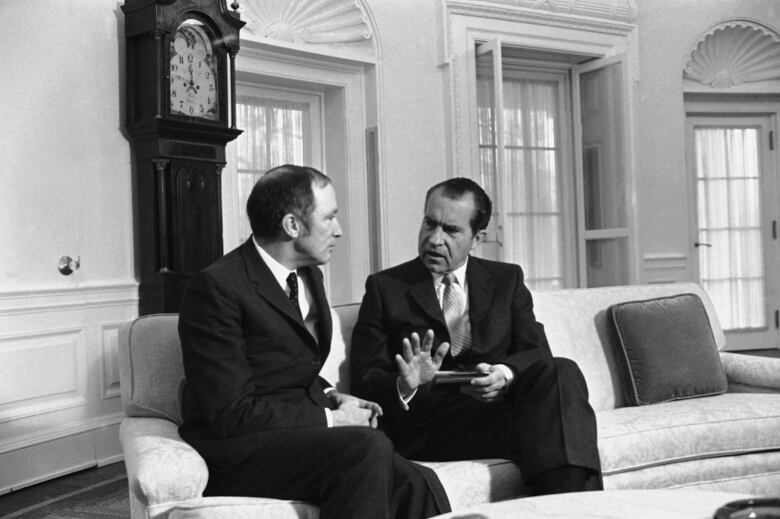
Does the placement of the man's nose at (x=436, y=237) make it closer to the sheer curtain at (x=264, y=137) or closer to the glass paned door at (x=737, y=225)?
the sheer curtain at (x=264, y=137)

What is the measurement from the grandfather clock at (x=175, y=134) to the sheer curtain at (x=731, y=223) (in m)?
4.33

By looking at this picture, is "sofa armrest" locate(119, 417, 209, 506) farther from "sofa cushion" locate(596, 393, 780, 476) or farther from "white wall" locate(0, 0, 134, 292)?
"white wall" locate(0, 0, 134, 292)

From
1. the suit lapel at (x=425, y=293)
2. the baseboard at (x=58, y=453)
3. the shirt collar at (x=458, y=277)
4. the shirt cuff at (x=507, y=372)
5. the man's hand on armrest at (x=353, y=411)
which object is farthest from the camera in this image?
the baseboard at (x=58, y=453)

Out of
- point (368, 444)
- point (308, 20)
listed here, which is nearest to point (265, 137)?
point (308, 20)

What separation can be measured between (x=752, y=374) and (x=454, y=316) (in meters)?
1.18

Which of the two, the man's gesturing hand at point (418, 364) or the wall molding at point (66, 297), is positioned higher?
the wall molding at point (66, 297)

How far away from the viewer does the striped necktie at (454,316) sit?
255 cm

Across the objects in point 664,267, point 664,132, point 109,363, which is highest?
point 664,132

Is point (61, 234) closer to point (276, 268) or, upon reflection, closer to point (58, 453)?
point (58, 453)

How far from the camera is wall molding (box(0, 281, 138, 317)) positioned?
3682 mm

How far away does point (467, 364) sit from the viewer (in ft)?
8.31

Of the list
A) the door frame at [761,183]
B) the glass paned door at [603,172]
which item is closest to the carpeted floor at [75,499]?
the glass paned door at [603,172]

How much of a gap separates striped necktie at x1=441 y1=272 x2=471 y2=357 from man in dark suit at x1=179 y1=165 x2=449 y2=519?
0.42 metres

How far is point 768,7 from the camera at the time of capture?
22.8ft
